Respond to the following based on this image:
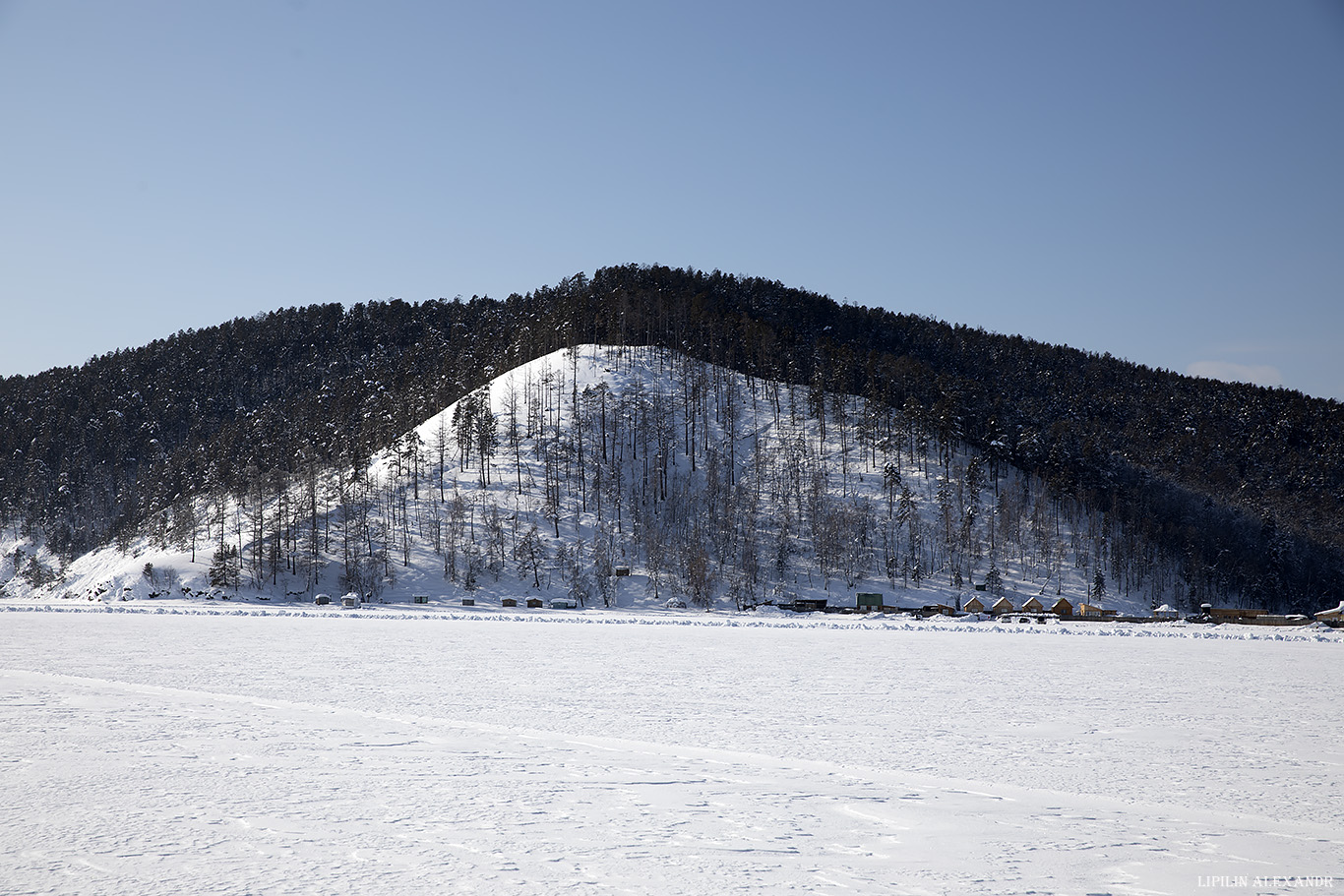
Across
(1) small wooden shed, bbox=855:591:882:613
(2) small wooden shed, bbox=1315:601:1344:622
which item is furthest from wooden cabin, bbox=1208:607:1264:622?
(1) small wooden shed, bbox=855:591:882:613

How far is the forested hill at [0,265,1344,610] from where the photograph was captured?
131 metres

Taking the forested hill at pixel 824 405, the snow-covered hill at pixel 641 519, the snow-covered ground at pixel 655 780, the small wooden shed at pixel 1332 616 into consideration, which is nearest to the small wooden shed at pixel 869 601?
the snow-covered hill at pixel 641 519

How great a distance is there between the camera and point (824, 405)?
A: 14700 cm

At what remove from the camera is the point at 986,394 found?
158000mm

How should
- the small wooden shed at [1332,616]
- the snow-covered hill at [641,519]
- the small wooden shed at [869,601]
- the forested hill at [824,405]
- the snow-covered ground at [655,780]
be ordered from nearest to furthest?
the snow-covered ground at [655,780] < the small wooden shed at [1332,616] < the small wooden shed at [869,601] < the snow-covered hill at [641,519] < the forested hill at [824,405]

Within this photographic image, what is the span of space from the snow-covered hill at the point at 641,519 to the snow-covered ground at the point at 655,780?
68869 mm

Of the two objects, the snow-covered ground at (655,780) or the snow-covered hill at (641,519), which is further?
the snow-covered hill at (641,519)

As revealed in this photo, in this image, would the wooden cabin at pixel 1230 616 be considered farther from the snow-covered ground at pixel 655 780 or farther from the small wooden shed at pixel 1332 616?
the snow-covered ground at pixel 655 780

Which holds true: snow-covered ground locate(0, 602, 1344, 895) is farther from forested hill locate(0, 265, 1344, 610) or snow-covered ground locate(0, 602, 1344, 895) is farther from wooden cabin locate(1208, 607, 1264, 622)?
forested hill locate(0, 265, 1344, 610)

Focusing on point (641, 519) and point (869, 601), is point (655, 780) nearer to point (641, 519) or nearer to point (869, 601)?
point (869, 601)

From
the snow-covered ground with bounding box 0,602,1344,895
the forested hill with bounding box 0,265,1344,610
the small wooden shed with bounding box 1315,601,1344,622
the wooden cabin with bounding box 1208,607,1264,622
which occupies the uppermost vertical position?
the forested hill with bounding box 0,265,1344,610

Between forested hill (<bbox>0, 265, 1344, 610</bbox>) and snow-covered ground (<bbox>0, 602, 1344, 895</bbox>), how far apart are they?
354ft

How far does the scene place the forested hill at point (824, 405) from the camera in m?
131

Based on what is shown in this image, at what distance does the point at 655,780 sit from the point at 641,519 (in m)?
109
